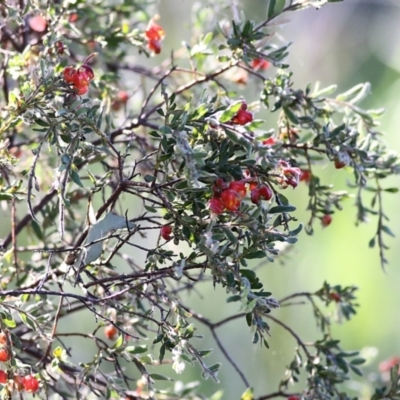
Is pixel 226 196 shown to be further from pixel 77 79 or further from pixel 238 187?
pixel 77 79

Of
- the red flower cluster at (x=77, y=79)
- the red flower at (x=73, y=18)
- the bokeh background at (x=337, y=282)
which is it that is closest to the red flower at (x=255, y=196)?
the red flower cluster at (x=77, y=79)

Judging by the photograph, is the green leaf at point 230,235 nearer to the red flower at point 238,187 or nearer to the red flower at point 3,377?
the red flower at point 238,187

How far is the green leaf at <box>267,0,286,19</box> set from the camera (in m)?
0.97

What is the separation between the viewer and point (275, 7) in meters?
0.97

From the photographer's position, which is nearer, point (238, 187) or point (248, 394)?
point (238, 187)

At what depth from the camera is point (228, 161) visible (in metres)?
0.84

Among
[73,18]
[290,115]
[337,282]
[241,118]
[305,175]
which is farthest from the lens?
[337,282]

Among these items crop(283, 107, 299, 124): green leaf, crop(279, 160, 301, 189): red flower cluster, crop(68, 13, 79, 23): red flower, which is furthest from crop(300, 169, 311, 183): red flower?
crop(68, 13, 79, 23): red flower

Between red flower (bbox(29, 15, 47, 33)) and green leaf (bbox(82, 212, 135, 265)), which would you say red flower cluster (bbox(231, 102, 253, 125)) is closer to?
green leaf (bbox(82, 212, 135, 265))

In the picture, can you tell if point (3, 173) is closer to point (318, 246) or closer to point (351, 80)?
point (318, 246)

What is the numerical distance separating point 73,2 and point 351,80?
245 centimetres

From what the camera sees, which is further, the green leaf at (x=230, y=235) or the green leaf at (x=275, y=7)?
the green leaf at (x=275, y=7)

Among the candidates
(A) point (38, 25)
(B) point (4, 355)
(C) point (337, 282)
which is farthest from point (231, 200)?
(C) point (337, 282)

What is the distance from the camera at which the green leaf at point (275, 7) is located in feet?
3.17
